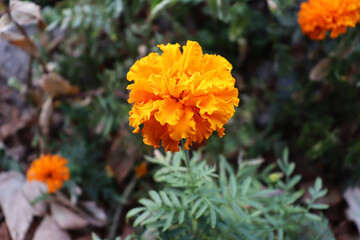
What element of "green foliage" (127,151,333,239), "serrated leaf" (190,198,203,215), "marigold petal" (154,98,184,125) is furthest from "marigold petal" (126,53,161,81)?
"serrated leaf" (190,198,203,215)

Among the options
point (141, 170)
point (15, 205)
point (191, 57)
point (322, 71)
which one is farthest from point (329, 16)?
point (15, 205)

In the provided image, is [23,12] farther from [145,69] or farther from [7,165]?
[145,69]

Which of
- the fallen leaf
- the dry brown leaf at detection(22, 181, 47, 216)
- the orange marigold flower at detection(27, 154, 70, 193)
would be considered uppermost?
the orange marigold flower at detection(27, 154, 70, 193)

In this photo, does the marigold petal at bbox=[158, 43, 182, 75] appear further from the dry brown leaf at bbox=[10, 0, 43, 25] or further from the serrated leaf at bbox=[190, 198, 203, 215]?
the dry brown leaf at bbox=[10, 0, 43, 25]

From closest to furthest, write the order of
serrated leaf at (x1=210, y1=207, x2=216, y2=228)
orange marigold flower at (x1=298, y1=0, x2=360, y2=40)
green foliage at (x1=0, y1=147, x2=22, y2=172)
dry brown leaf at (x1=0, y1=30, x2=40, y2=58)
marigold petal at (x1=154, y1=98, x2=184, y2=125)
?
marigold petal at (x1=154, y1=98, x2=184, y2=125), serrated leaf at (x1=210, y1=207, x2=216, y2=228), orange marigold flower at (x1=298, y1=0, x2=360, y2=40), dry brown leaf at (x1=0, y1=30, x2=40, y2=58), green foliage at (x1=0, y1=147, x2=22, y2=172)

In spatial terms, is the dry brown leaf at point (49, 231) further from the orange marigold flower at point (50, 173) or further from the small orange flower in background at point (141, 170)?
the small orange flower in background at point (141, 170)

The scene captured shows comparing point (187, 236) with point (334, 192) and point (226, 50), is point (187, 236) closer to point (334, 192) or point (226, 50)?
point (334, 192)

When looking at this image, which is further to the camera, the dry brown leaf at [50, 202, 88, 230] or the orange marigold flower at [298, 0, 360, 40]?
the dry brown leaf at [50, 202, 88, 230]
